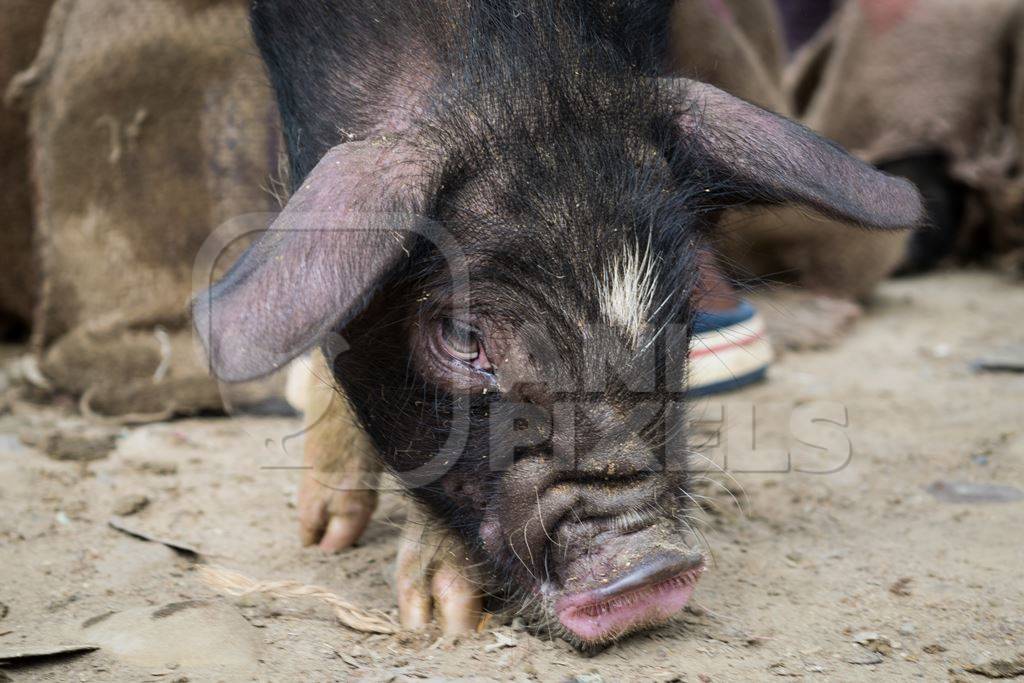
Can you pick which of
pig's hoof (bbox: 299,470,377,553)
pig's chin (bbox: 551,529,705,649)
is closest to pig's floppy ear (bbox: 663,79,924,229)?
pig's chin (bbox: 551,529,705,649)

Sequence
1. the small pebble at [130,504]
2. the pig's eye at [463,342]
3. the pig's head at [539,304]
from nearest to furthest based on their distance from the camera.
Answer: the pig's head at [539,304] → the pig's eye at [463,342] → the small pebble at [130,504]

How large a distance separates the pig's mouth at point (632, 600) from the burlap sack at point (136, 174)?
214cm

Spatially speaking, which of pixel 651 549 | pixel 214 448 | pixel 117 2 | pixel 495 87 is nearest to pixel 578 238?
pixel 495 87

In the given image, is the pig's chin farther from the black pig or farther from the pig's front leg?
the pig's front leg

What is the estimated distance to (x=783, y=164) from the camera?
2238 mm

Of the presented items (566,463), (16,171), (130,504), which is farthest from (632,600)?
(16,171)

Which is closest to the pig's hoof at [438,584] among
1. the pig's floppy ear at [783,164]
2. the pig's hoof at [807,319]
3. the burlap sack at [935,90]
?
the pig's floppy ear at [783,164]

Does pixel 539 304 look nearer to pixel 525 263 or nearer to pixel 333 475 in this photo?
pixel 525 263

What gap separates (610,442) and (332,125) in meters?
0.93

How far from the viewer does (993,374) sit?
403 centimetres

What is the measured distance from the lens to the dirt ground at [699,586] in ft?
6.60

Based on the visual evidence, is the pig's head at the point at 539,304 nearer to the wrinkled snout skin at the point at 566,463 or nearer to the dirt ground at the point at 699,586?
the wrinkled snout skin at the point at 566,463

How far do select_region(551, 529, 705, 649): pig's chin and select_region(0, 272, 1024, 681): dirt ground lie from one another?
8 cm

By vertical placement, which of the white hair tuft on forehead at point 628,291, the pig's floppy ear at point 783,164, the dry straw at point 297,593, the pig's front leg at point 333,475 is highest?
the pig's floppy ear at point 783,164
